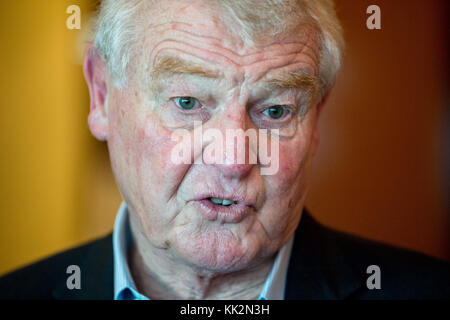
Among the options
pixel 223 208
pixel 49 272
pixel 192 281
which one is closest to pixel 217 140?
pixel 223 208

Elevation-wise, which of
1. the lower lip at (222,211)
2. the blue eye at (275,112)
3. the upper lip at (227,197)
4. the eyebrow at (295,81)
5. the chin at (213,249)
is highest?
the eyebrow at (295,81)

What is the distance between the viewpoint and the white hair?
1186 mm

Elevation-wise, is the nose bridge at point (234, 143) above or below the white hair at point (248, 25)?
below

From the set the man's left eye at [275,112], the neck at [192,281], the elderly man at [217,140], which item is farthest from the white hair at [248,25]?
the neck at [192,281]

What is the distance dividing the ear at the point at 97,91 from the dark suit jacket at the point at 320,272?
1.05 feet

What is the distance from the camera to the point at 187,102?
1225 millimetres

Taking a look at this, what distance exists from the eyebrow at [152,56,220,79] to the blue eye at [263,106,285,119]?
0.50ft

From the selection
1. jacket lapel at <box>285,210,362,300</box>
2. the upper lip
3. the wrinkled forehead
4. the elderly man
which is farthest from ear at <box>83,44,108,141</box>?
jacket lapel at <box>285,210,362,300</box>

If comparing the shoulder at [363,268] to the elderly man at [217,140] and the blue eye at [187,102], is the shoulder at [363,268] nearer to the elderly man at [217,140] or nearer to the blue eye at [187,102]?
the elderly man at [217,140]

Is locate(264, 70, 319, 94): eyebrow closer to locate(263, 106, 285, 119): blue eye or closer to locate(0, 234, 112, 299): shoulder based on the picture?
locate(263, 106, 285, 119): blue eye

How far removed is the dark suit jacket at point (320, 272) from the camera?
1379mm

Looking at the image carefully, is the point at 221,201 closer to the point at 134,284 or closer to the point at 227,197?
the point at 227,197
